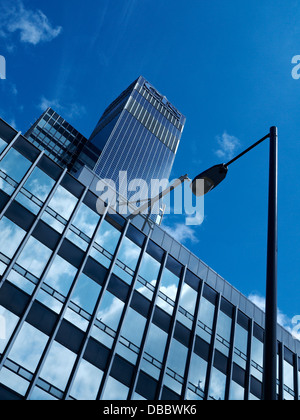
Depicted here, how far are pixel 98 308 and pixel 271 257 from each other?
717 inches

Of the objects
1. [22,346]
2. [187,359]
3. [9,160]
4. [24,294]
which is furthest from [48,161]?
[187,359]

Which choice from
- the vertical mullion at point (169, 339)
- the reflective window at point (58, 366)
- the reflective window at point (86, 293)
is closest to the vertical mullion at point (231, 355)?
the vertical mullion at point (169, 339)

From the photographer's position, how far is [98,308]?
72.5ft

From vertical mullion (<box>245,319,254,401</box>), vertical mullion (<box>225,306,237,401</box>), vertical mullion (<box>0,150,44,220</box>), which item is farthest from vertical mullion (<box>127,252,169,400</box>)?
vertical mullion (<box>0,150,44,220</box>)

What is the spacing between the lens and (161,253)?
27516 mm

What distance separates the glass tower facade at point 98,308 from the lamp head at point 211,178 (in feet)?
47.4

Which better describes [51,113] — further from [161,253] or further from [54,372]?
[54,372]

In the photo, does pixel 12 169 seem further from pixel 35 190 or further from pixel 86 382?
pixel 86 382

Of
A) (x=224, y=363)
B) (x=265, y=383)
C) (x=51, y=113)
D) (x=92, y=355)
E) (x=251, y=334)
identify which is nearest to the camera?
(x=265, y=383)

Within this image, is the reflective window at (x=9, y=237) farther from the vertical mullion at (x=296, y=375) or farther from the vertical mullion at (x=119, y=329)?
the vertical mullion at (x=296, y=375)

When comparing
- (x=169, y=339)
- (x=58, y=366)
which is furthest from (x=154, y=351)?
(x=58, y=366)

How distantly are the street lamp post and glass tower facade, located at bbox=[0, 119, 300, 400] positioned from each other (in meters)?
14.8

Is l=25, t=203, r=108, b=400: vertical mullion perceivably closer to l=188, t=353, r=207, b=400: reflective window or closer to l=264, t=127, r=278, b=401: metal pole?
l=188, t=353, r=207, b=400: reflective window

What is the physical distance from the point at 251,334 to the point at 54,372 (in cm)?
1601
